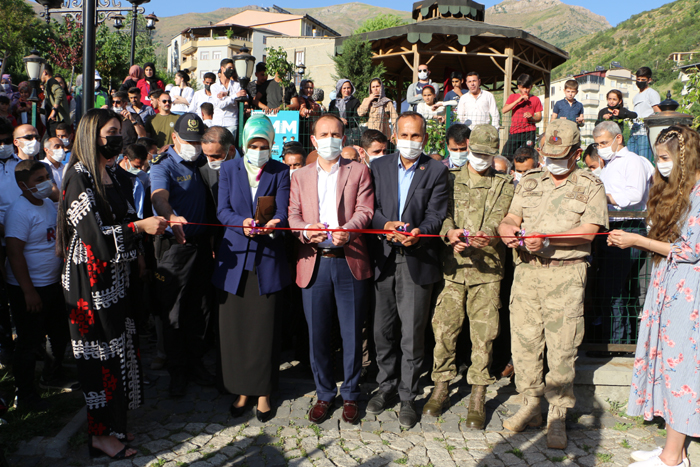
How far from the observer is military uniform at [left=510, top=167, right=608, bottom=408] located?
161 inches

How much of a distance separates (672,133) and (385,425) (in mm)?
3079

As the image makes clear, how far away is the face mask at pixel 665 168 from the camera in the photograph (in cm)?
378

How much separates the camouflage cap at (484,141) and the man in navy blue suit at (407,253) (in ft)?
1.02

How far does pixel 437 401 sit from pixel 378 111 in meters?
5.96

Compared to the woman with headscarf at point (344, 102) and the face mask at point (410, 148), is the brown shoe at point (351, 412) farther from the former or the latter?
the woman with headscarf at point (344, 102)

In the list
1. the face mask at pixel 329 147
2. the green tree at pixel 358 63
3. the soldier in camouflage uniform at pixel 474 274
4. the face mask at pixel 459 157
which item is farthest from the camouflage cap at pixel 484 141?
the green tree at pixel 358 63

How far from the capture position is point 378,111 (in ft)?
30.7

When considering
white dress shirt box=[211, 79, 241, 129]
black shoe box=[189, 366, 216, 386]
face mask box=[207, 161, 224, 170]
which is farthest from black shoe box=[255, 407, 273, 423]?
white dress shirt box=[211, 79, 241, 129]

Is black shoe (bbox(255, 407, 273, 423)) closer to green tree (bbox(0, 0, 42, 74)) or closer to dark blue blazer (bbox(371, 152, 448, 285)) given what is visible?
dark blue blazer (bbox(371, 152, 448, 285))

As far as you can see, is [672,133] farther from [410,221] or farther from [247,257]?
[247,257]

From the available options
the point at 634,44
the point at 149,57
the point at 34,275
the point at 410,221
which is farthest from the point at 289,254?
the point at 634,44

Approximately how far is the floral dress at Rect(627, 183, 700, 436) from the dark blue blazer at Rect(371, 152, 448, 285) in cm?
162

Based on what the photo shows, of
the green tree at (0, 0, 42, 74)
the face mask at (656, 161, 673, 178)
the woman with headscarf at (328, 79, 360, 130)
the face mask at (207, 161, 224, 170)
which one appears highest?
the green tree at (0, 0, 42, 74)

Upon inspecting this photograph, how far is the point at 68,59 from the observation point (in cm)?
3272
